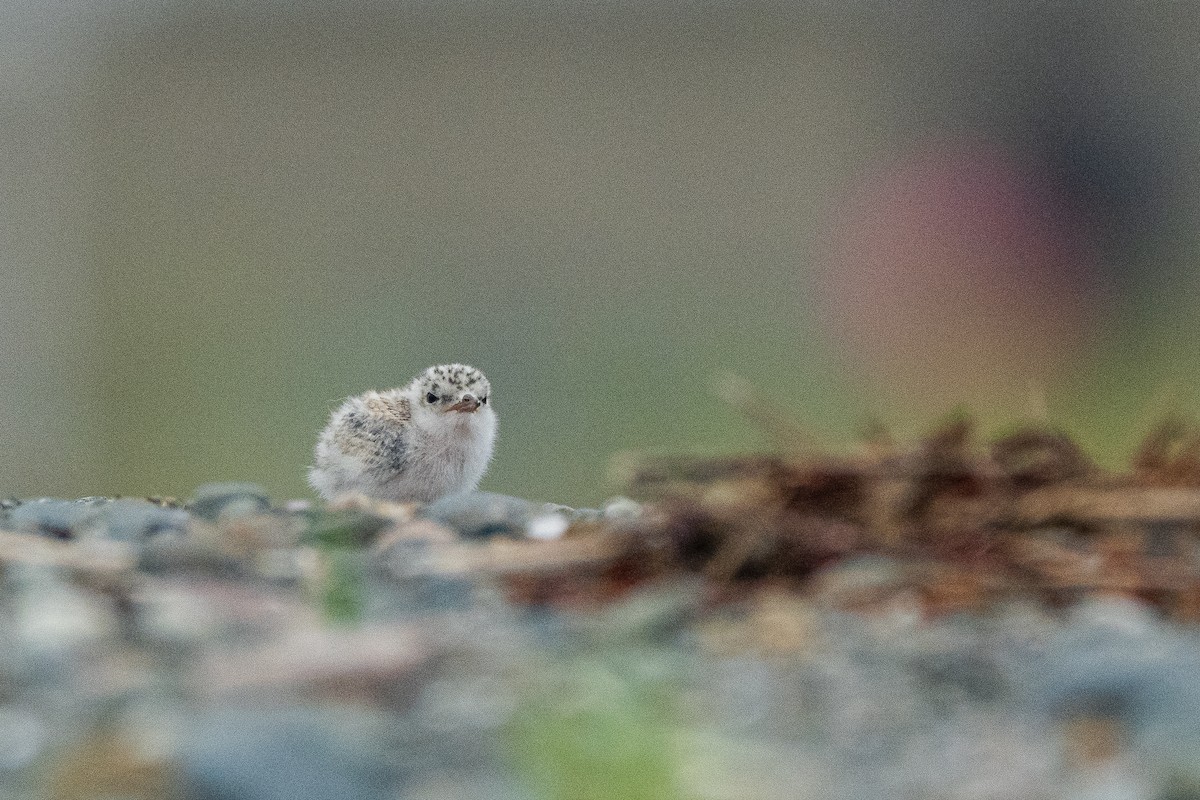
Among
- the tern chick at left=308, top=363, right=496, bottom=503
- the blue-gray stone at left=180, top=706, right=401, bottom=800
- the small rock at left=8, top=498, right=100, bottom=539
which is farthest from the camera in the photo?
the tern chick at left=308, top=363, right=496, bottom=503

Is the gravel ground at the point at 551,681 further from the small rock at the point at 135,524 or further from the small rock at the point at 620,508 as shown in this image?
the small rock at the point at 620,508

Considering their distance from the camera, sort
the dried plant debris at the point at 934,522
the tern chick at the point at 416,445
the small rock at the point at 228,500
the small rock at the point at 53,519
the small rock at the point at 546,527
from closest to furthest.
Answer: the dried plant debris at the point at 934,522, the small rock at the point at 546,527, the small rock at the point at 53,519, the small rock at the point at 228,500, the tern chick at the point at 416,445

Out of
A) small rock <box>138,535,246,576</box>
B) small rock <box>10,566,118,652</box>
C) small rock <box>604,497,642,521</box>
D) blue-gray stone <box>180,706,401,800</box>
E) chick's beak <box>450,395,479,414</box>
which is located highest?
chick's beak <box>450,395,479,414</box>

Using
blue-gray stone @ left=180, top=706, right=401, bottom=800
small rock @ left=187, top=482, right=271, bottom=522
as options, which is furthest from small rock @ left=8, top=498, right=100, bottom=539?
blue-gray stone @ left=180, top=706, right=401, bottom=800

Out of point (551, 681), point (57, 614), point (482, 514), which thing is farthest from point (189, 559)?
point (551, 681)

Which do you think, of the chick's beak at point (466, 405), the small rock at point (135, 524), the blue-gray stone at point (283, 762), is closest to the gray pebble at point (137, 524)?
the small rock at point (135, 524)

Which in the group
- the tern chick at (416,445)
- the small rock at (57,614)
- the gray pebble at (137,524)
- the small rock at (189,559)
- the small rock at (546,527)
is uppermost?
the tern chick at (416,445)

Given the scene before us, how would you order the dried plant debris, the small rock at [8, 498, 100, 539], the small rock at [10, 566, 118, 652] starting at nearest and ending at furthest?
the small rock at [10, 566, 118, 652] → the dried plant debris → the small rock at [8, 498, 100, 539]

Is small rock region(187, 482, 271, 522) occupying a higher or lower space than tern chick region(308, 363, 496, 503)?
lower

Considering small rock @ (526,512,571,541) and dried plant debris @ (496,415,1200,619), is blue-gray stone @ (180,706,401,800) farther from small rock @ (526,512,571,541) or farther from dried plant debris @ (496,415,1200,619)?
small rock @ (526,512,571,541)
